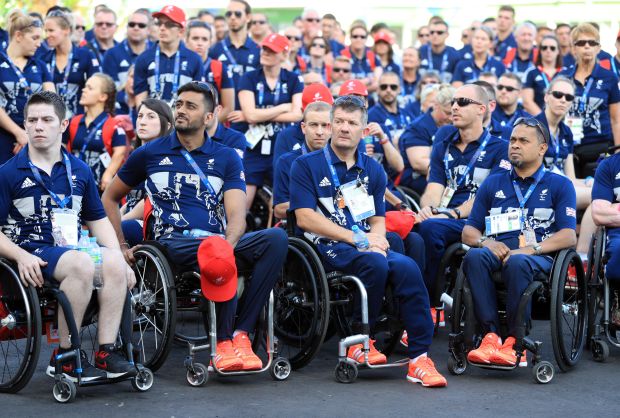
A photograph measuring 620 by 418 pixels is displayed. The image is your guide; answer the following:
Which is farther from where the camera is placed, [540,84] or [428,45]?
[428,45]

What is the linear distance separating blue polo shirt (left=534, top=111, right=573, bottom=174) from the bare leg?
4.48m

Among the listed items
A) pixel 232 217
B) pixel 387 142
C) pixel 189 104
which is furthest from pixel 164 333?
pixel 387 142

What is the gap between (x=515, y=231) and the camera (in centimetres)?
691

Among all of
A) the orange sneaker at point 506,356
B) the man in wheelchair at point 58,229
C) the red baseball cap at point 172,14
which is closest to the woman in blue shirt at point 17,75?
the red baseball cap at point 172,14

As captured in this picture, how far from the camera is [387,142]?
9344 millimetres

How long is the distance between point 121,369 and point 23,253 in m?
0.76

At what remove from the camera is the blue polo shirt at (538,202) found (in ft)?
22.3

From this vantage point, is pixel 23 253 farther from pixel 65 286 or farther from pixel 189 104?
pixel 189 104

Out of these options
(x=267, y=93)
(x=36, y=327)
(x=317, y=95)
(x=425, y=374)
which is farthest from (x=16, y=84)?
(x=425, y=374)

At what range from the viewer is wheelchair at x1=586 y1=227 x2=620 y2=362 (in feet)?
22.7

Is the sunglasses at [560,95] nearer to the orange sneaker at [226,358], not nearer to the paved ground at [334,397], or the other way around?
the paved ground at [334,397]

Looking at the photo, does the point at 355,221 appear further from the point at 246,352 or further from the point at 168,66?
the point at 168,66

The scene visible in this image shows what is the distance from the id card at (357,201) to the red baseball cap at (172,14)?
3.74 m

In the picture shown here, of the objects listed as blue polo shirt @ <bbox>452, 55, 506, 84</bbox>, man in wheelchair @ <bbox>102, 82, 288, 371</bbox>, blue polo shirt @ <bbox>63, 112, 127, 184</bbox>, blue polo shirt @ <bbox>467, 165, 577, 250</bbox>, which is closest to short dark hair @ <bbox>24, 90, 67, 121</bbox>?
man in wheelchair @ <bbox>102, 82, 288, 371</bbox>
